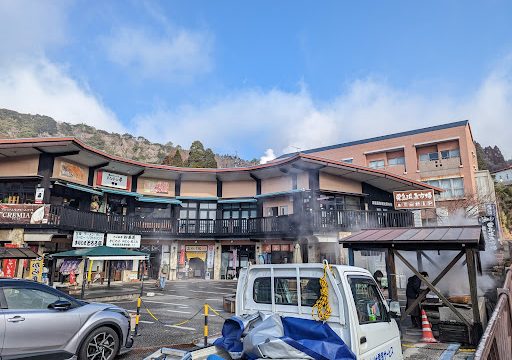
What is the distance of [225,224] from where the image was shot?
23.8m

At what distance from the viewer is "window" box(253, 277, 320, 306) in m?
4.28

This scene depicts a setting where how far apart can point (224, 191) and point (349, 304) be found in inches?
866

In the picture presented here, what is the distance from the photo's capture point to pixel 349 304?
12.7 ft

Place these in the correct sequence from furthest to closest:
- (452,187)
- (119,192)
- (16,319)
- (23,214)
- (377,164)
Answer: (377,164) → (452,187) → (119,192) → (23,214) → (16,319)

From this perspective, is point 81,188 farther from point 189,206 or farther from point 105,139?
point 105,139

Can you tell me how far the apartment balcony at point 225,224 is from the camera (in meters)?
18.0

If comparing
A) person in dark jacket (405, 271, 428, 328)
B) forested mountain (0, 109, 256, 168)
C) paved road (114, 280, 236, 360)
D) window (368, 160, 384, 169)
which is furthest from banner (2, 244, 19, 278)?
forested mountain (0, 109, 256, 168)

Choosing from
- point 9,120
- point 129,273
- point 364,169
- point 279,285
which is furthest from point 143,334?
point 9,120

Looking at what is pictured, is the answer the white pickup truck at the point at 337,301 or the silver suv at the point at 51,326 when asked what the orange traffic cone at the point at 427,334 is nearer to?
the white pickup truck at the point at 337,301

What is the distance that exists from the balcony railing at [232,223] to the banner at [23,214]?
0.29 m

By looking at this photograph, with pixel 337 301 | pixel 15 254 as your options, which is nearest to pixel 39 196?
pixel 15 254

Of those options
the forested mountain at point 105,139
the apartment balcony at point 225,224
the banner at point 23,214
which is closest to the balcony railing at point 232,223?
the apartment balcony at point 225,224

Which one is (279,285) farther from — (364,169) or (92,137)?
(92,137)

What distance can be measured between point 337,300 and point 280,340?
1018mm
